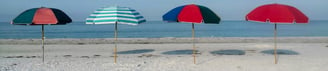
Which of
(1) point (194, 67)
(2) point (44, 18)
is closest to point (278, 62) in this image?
(1) point (194, 67)

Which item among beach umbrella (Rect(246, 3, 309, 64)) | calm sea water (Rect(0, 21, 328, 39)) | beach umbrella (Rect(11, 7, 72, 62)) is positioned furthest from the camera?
calm sea water (Rect(0, 21, 328, 39))

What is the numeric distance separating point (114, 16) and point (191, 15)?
78.8 inches

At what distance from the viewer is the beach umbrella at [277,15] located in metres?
9.85

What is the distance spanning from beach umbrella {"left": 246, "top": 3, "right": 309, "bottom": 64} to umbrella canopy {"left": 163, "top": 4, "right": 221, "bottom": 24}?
1.08 m

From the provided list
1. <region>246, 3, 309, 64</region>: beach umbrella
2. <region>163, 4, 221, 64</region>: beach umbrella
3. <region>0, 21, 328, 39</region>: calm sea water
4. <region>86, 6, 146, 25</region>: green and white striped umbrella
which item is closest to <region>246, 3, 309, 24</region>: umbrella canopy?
<region>246, 3, 309, 64</region>: beach umbrella

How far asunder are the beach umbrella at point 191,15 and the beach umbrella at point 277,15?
1.07 metres

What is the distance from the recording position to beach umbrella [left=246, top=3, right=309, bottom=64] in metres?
9.85

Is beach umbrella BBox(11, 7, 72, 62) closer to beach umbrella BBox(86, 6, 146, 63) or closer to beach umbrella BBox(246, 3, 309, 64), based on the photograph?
beach umbrella BBox(86, 6, 146, 63)

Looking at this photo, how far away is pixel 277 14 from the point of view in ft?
32.6

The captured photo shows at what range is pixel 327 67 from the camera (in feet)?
33.7

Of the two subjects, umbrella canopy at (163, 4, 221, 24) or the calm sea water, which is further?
the calm sea water

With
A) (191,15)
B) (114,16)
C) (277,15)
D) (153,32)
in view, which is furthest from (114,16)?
(153,32)

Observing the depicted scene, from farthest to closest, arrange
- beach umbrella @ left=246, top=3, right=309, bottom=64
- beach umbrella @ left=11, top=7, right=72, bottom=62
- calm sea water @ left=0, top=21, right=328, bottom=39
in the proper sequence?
calm sea water @ left=0, top=21, right=328, bottom=39 < beach umbrella @ left=11, top=7, right=72, bottom=62 < beach umbrella @ left=246, top=3, right=309, bottom=64

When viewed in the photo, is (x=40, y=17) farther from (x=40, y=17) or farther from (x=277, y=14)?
(x=277, y=14)
